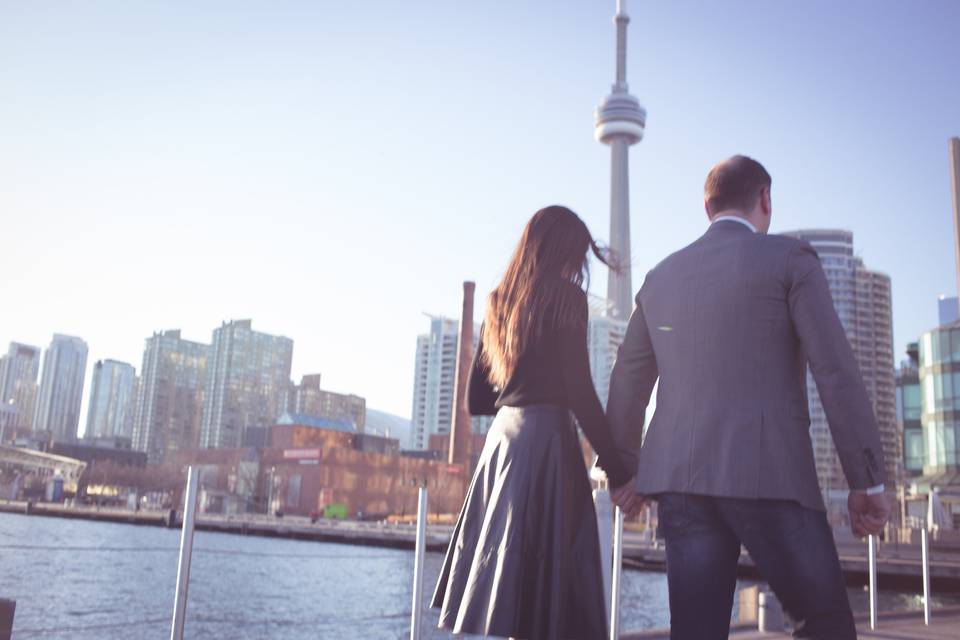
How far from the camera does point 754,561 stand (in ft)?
7.90

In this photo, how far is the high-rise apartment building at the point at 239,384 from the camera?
181500 mm

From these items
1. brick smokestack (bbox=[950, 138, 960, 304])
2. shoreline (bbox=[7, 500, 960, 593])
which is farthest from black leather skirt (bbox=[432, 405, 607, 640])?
brick smokestack (bbox=[950, 138, 960, 304])

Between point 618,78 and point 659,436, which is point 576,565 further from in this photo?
point 618,78

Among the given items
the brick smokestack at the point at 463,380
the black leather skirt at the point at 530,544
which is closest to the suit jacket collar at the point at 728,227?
the black leather skirt at the point at 530,544

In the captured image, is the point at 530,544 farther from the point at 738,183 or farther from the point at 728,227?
the point at 738,183

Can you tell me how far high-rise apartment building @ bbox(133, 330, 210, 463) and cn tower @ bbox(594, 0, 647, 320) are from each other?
90.5 metres

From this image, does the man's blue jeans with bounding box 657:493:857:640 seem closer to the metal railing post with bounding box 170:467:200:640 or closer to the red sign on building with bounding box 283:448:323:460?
the metal railing post with bounding box 170:467:200:640

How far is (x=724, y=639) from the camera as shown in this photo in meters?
2.52

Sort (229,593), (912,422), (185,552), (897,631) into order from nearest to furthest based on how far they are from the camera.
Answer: (185,552) → (897,631) → (229,593) → (912,422)

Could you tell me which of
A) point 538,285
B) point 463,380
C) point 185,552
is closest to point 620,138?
point 463,380

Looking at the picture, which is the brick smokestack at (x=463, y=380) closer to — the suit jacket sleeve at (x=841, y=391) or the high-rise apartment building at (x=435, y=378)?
the suit jacket sleeve at (x=841, y=391)

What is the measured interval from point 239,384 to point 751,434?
19283cm

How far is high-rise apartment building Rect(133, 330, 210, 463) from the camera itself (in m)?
174

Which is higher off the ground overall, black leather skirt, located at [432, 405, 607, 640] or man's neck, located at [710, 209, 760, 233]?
man's neck, located at [710, 209, 760, 233]
